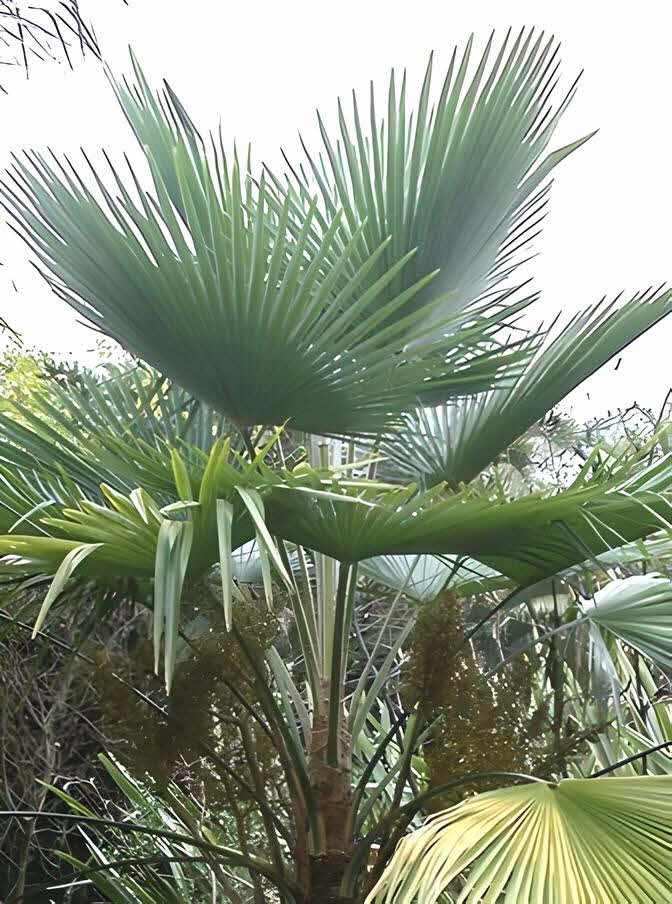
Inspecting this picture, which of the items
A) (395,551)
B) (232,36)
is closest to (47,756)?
(395,551)

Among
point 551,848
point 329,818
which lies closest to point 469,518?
point 551,848

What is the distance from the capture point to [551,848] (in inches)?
46.5

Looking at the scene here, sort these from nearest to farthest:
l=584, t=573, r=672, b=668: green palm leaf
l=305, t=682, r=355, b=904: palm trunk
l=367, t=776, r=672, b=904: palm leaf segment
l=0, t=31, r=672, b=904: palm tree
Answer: l=367, t=776, r=672, b=904: palm leaf segment
l=0, t=31, r=672, b=904: palm tree
l=305, t=682, r=355, b=904: palm trunk
l=584, t=573, r=672, b=668: green palm leaf

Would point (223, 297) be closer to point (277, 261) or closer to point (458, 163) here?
point (277, 261)

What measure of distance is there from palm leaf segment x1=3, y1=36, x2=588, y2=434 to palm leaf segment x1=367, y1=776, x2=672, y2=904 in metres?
0.60

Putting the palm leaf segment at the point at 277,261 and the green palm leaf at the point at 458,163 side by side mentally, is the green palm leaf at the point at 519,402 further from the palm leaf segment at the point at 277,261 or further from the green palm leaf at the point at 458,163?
the green palm leaf at the point at 458,163

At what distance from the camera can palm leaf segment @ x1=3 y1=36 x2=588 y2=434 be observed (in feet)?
4.58

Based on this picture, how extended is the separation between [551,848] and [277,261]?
839 mm

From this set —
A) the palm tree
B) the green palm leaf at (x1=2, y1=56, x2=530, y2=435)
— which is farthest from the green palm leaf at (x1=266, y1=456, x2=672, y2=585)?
the green palm leaf at (x1=2, y1=56, x2=530, y2=435)

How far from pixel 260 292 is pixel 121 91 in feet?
2.02

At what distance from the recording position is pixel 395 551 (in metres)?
1.43

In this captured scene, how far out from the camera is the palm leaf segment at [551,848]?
110cm

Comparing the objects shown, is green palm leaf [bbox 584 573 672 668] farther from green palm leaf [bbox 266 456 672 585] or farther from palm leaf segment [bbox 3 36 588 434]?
palm leaf segment [bbox 3 36 588 434]

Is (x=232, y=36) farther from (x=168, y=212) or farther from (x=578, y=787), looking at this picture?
(x=578, y=787)
